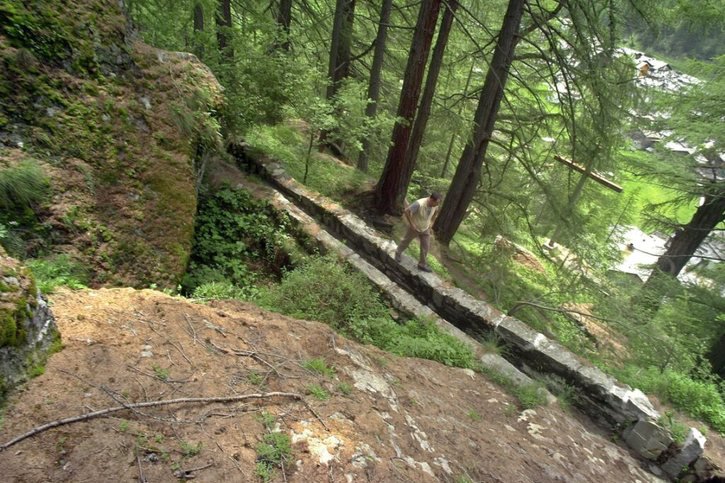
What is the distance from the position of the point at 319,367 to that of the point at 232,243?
371cm

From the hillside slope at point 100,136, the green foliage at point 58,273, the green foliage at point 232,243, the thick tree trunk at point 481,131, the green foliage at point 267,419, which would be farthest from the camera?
the thick tree trunk at point 481,131

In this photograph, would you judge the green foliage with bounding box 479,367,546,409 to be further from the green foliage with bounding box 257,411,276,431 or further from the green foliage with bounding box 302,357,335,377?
the green foliage with bounding box 257,411,276,431

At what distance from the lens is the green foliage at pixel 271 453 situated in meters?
2.53

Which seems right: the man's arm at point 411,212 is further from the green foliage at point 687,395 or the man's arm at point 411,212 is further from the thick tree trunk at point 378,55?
the green foliage at point 687,395

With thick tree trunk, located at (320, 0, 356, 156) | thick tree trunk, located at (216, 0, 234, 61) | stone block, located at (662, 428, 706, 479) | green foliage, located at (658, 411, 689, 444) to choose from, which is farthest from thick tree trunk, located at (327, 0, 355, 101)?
stone block, located at (662, 428, 706, 479)

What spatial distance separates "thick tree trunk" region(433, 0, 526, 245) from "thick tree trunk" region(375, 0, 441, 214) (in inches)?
57.4

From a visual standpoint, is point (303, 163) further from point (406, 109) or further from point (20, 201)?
point (20, 201)

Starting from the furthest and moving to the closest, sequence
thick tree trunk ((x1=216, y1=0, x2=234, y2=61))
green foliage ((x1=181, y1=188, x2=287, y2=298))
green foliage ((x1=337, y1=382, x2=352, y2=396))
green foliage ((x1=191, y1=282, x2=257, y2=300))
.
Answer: thick tree trunk ((x1=216, y1=0, x2=234, y2=61))
green foliage ((x1=181, y1=188, x2=287, y2=298))
green foliage ((x1=191, y1=282, x2=257, y2=300))
green foliage ((x1=337, y1=382, x2=352, y2=396))

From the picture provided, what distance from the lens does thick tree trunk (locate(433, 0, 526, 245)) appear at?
8.44m

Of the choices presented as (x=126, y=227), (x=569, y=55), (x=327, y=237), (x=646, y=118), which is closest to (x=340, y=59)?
(x=569, y=55)

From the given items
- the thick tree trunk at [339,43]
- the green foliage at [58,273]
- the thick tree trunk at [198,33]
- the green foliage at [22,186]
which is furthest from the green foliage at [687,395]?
the thick tree trunk at [198,33]

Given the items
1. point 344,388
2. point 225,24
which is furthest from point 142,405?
point 225,24

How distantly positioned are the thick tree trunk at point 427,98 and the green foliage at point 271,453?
7.66 m

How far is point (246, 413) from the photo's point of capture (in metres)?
2.95
